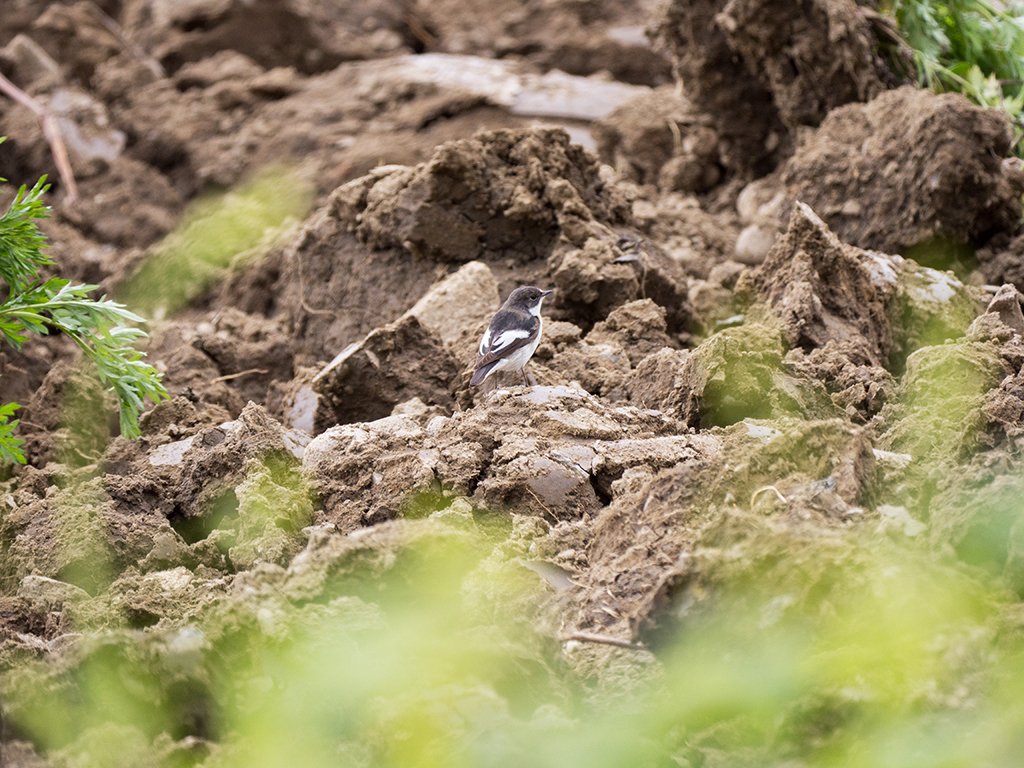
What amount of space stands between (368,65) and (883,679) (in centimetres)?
955

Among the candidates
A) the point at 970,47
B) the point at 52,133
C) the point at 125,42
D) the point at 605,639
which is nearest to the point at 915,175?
the point at 970,47

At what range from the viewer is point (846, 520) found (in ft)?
13.6

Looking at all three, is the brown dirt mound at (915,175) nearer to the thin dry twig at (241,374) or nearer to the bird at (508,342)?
the bird at (508,342)

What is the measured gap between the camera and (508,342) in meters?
6.30

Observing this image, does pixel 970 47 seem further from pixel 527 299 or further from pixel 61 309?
pixel 61 309

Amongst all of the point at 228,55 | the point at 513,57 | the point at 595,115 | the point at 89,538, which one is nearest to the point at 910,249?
the point at 595,115

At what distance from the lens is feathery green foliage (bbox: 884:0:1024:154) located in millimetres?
9141

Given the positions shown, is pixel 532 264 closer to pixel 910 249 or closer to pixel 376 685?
pixel 910 249

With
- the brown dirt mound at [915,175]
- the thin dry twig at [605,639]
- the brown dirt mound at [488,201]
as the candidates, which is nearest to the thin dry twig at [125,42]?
the brown dirt mound at [488,201]

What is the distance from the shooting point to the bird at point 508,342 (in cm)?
624

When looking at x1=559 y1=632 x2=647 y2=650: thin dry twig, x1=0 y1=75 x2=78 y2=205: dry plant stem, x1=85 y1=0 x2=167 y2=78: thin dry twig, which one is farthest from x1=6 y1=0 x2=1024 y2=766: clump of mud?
x1=85 y1=0 x2=167 y2=78: thin dry twig

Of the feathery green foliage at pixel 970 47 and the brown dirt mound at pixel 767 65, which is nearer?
the brown dirt mound at pixel 767 65

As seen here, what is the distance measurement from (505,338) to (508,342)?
0.03 m

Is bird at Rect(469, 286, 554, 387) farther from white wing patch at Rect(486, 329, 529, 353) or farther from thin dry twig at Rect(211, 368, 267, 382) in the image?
thin dry twig at Rect(211, 368, 267, 382)
